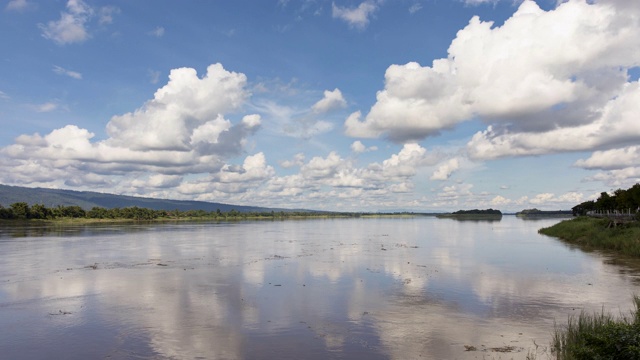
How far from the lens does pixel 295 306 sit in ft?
89.1

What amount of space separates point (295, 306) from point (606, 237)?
192ft

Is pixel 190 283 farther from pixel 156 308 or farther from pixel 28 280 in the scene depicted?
pixel 28 280

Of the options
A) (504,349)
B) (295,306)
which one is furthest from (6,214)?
(504,349)

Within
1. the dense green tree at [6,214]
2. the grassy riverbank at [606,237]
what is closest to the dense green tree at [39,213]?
the dense green tree at [6,214]

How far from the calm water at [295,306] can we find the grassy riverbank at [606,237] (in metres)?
7.49

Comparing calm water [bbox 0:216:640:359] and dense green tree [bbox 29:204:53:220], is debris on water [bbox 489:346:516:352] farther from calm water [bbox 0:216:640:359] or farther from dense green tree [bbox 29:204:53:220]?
dense green tree [bbox 29:204:53:220]

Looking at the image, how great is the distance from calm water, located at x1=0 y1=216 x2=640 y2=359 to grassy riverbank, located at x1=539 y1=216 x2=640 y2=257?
295 inches

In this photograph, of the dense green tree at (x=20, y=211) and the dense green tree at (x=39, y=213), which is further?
the dense green tree at (x=39, y=213)

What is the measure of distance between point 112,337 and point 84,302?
31.5ft

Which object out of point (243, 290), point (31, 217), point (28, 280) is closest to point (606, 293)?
point (243, 290)

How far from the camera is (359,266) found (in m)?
46.8

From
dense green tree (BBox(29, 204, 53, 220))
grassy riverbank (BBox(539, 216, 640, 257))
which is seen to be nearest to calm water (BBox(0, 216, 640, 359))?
grassy riverbank (BBox(539, 216, 640, 257))

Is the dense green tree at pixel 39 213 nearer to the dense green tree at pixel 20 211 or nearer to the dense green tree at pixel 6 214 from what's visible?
the dense green tree at pixel 20 211

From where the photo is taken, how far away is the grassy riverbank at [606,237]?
55031 mm
